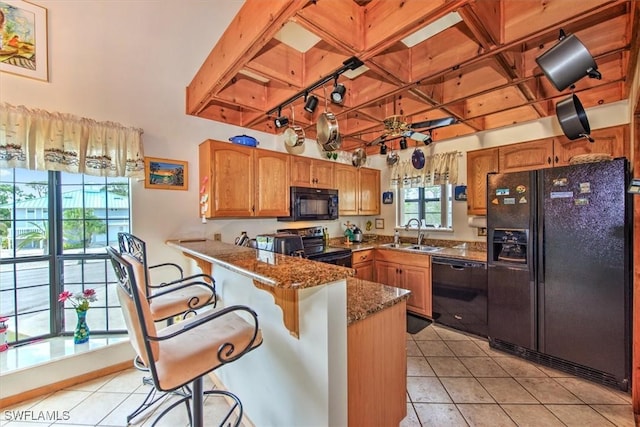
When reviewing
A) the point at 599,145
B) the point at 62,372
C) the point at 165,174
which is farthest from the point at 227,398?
the point at 599,145

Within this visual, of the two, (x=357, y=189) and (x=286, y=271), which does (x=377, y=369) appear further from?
(x=357, y=189)

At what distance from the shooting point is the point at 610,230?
208 centimetres

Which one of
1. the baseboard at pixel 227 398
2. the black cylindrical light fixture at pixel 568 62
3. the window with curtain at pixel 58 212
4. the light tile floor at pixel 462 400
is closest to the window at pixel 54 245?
the window with curtain at pixel 58 212

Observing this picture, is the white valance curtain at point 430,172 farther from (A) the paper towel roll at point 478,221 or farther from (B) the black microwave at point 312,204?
(B) the black microwave at point 312,204

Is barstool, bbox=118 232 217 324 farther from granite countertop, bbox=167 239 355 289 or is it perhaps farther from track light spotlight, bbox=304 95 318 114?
track light spotlight, bbox=304 95 318 114

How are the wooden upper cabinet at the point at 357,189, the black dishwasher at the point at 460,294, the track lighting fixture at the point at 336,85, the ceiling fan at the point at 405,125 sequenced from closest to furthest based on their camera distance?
1. the track lighting fixture at the point at 336,85
2. the ceiling fan at the point at 405,125
3. the black dishwasher at the point at 460,294
4. the wooden upper cabinet at the point at 357,189

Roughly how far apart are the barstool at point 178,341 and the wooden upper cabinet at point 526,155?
10.7 ft

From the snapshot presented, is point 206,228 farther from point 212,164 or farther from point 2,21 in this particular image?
point 2,21

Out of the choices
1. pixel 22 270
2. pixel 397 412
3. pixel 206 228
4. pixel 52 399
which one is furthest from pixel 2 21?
pixel 397 412

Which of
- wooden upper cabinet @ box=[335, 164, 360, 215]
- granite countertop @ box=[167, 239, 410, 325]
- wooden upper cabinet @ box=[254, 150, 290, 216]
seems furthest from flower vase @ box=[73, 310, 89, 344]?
wooden upper cabinet @ box=[335, 164, 360, 215]

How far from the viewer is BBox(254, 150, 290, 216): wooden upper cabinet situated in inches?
122

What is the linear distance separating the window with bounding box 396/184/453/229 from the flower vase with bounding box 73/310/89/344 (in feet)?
13.3

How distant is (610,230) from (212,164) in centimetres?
347

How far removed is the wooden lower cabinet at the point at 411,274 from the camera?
338cm
